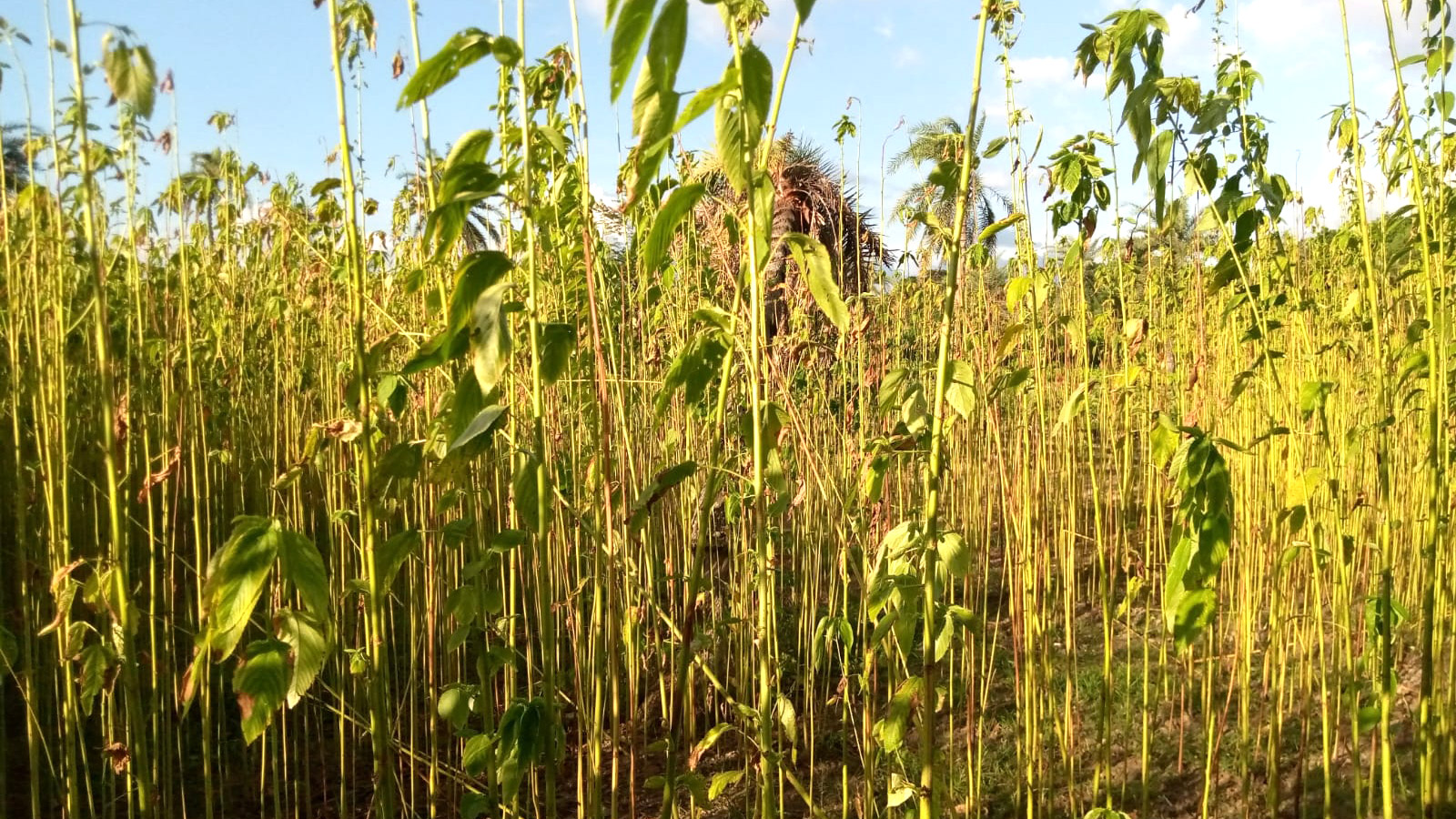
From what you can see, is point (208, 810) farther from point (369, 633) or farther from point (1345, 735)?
point (1345, 735)

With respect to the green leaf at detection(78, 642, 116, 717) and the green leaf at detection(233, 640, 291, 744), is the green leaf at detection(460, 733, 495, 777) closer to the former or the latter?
the green leaf at detection(233, 640, 291, 744)

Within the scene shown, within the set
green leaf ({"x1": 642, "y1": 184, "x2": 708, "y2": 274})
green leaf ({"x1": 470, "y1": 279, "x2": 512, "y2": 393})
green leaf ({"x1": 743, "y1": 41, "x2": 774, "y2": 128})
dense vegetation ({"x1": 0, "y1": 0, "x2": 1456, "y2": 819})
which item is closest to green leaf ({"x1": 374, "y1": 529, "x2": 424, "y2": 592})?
dense vegetation ({"x1": 0, "y1": 0, "x2": 1456, "y2": 819})

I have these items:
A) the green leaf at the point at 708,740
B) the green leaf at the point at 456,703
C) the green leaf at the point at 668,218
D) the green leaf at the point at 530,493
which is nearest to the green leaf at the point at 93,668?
the green leaf at the point at 456,703

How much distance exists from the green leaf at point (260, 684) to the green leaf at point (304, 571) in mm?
52

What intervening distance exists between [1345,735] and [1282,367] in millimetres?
1138

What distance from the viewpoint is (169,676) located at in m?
1.52

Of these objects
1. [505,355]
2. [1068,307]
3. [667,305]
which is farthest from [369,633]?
[667,305]

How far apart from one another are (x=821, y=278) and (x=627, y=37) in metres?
0.26

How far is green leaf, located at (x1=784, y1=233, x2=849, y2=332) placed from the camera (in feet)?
2.21

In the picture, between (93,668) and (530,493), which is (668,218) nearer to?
(530,493)

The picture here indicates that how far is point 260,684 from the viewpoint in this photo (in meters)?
0.67

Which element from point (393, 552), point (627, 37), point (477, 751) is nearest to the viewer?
point (627, 37)

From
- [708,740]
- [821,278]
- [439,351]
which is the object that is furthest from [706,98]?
[708,740]

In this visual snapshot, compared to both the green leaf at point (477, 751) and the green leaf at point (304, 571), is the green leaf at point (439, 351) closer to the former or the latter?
the green leaf at point (304, 571)
